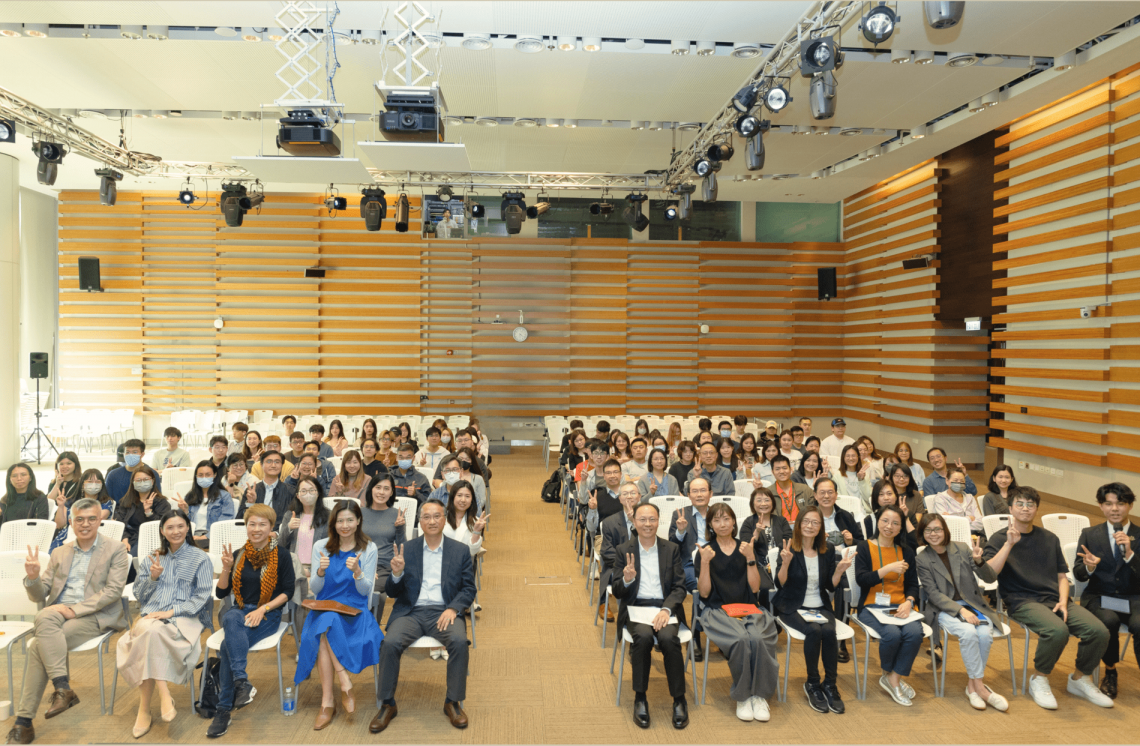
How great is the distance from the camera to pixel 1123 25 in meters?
6.72

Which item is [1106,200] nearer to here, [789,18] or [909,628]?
[789,18]

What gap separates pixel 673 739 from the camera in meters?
3.81

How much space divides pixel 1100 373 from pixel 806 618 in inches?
257

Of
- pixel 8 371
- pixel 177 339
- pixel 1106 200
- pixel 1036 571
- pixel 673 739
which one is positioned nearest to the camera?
pixel 673 739

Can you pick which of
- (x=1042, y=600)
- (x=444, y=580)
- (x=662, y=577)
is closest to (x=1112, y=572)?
(x=1042, y=600)

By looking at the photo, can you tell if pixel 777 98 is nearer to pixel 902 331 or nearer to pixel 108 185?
pixel 902 331

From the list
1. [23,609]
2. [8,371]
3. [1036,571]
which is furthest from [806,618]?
[8,371]

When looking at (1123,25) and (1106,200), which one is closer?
(1123,25)

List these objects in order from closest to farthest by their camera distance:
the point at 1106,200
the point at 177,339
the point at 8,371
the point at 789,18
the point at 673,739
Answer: the point at 673,739, the point at 789,18, the point at 1106,200, the point at 8,371, the point at 177,339

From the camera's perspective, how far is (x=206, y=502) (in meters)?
5.72

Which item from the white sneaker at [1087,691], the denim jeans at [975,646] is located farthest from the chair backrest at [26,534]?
the white sneaker at [1087,691]

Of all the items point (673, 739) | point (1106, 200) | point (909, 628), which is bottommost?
point (673, 739)

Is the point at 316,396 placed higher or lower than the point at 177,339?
lower

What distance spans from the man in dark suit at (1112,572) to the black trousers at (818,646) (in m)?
1.83
